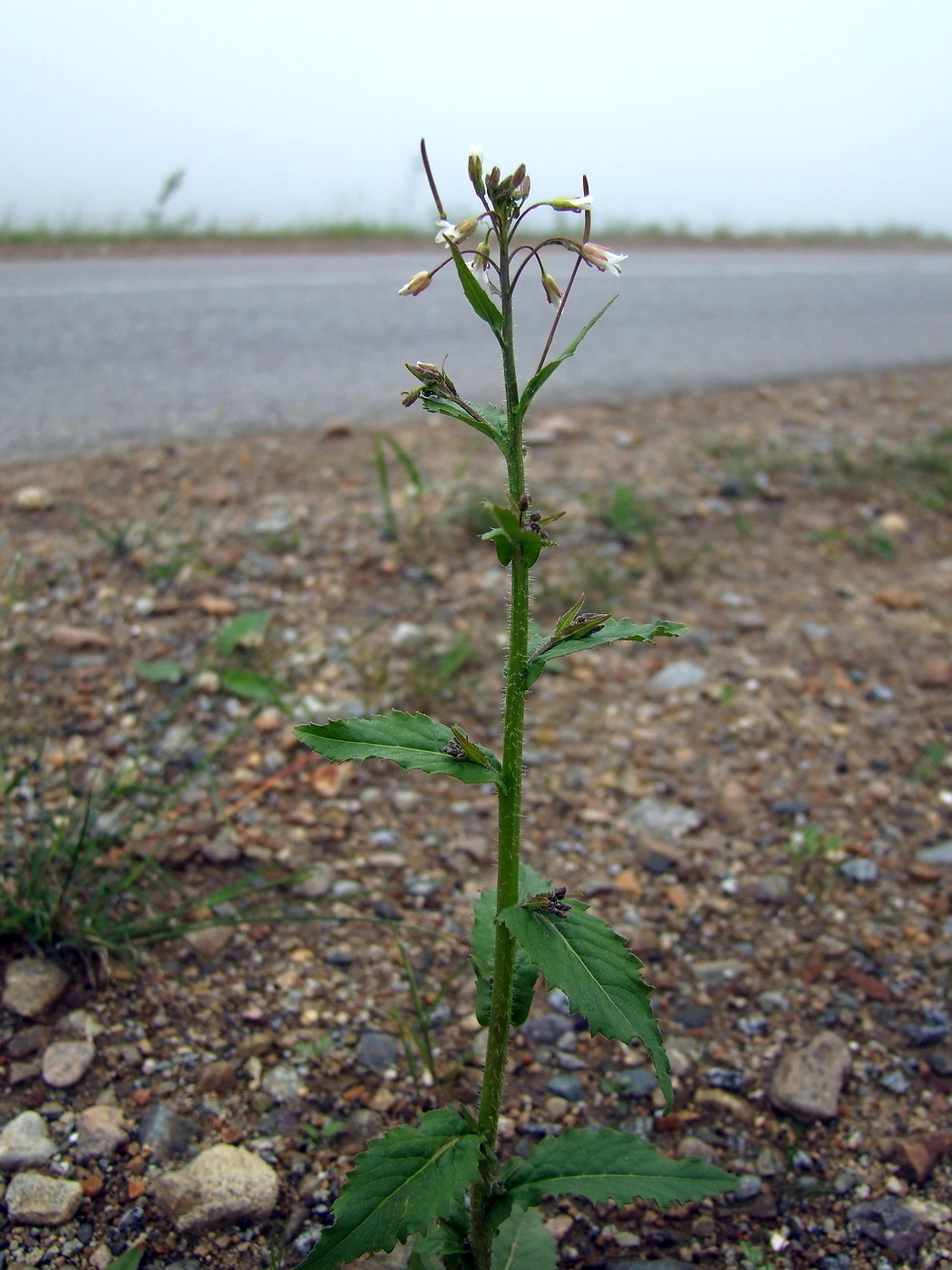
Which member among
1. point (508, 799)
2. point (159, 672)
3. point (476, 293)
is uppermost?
point (476, 293)

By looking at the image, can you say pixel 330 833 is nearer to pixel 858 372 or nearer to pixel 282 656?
pixel 282 656

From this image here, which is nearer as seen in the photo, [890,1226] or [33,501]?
[890,1226]

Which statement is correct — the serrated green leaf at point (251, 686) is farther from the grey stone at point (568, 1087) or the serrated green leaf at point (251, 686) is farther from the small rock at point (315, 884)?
the grey stone at point (568, 1087)

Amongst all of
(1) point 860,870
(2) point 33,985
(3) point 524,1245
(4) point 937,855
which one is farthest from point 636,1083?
(2) point 33,985

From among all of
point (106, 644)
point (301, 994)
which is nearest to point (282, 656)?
point (106, 644)

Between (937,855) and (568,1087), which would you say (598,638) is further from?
(937,855)

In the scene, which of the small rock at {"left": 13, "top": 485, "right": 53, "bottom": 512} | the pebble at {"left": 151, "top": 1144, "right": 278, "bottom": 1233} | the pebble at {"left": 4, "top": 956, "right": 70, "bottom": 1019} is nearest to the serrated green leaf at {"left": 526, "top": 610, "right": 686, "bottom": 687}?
the pebble at {"left": 151, "top": 1144, "right": 278, "bottom": 1233}

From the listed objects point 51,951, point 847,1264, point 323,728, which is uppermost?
point 323,728

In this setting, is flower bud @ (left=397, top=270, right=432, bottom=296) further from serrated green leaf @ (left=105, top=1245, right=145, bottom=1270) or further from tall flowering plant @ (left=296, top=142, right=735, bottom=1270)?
serrated green leaf @ (left=105, top=1245, right=145, bottom=1270)
